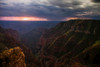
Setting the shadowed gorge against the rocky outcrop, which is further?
the shadowed gorge

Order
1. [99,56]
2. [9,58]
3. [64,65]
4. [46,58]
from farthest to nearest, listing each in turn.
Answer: [46,58] → [64,65] → [99,56] → [9,58]

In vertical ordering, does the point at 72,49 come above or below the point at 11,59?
below

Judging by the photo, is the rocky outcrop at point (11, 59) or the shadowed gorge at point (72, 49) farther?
the shadowed gorge at point (72, 49)

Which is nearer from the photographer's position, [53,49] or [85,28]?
[53,49]

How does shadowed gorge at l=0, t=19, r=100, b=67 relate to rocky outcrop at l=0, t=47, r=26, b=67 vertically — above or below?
below

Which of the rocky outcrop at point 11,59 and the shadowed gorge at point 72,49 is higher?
the rocky outcrop at point 11,59

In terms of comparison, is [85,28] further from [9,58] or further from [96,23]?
[9,58]

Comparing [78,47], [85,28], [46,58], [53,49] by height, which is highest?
[85,28]

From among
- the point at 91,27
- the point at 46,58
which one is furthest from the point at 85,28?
the point at 46,58

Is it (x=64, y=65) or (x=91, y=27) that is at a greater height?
(x=91, y=27)

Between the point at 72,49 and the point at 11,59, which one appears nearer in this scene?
the point at 11,59

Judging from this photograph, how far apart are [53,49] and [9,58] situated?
344 feet

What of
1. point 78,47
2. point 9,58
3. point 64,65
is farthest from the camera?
point 78,47

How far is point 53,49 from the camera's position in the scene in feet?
470
